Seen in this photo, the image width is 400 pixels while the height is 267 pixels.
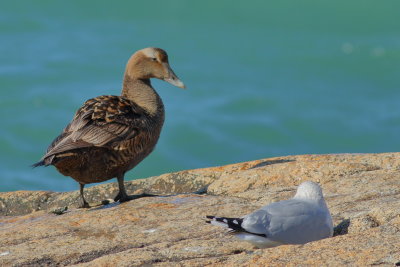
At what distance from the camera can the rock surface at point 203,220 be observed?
376 centimetres

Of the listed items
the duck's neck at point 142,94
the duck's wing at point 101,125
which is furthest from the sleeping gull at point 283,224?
the duck's neck at point 142,94

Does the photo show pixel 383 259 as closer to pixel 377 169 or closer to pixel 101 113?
pixel 377 169

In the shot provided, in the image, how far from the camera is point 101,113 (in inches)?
228

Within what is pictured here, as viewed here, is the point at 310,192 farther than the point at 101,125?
No

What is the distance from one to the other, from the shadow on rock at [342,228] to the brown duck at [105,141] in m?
1.74

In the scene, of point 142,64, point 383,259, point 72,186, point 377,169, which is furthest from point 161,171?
point 383,259

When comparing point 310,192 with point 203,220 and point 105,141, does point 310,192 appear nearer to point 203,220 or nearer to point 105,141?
point 203,220

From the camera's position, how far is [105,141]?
564cm

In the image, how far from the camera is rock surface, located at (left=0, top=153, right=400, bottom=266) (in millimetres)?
3761

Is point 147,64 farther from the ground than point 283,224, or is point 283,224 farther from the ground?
point 147,64

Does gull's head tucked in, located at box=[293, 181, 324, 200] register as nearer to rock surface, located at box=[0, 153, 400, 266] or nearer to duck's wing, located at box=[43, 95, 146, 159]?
rock surface, located at box=[0, 153, 400, 266]

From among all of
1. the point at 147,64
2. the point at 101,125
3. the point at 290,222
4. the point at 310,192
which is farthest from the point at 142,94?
the point at 290,222

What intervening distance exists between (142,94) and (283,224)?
2.50 meters

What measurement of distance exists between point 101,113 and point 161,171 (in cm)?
773
